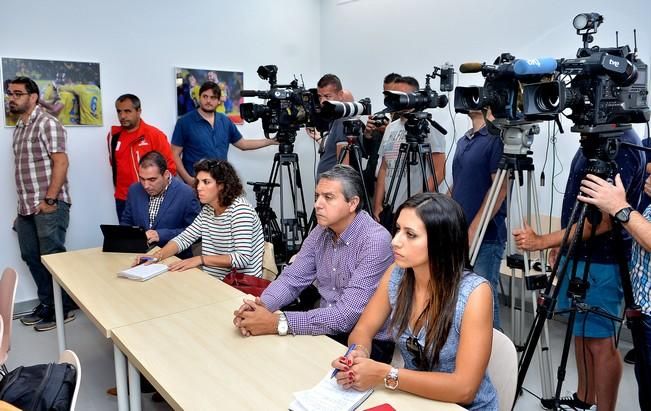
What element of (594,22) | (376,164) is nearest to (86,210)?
(376,164)

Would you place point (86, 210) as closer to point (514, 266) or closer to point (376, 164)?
point (376, 164)

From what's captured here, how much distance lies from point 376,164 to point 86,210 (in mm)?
2243

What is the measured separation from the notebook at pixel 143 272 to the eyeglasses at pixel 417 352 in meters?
→ 1.35

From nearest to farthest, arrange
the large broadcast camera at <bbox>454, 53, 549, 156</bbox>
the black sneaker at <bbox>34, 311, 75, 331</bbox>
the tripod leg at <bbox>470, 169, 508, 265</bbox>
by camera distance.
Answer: the large broadcast camera at <bbox>454, 53, 549, 156</bbox>
the tripod leg at <bbox>470, 169, 508, 265</bbox>
the black sneaker at <bbox>34, 311, 75, 331</bbox>

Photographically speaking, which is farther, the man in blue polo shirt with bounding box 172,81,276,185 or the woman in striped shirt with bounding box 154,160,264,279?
the man in blue polo shirt with bounding box 172,81,276,185

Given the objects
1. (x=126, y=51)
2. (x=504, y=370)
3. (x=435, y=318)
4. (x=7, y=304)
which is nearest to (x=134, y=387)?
(x=7, y=304)

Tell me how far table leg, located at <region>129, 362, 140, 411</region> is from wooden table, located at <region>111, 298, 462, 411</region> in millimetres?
117

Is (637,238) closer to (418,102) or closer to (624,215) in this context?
(624,215)

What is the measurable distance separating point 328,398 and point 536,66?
48.5 inches

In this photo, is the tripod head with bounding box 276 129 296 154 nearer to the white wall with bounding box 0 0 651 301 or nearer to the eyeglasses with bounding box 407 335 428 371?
the white wall with bounding box 0 0 651 301

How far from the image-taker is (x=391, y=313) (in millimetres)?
1660

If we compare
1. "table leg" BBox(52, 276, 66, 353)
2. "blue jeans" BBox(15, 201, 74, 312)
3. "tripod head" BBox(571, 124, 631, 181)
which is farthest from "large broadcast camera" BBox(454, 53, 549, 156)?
"blue jeans" BBox(15, 201, 74, 312)

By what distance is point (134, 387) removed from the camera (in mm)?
1815

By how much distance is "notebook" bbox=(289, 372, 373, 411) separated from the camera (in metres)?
1.28
